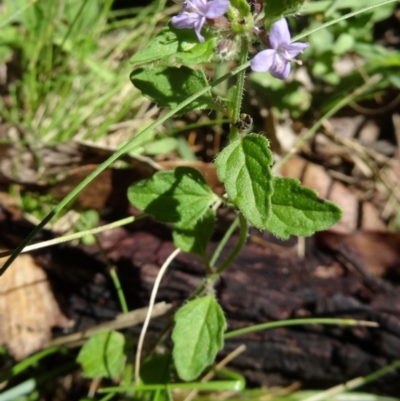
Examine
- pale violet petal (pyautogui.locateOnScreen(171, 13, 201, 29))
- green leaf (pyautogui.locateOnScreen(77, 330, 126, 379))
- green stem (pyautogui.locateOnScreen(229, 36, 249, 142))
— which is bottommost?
green leaf (pyautogui.locateOnScreen(77, 330, 126, 379))

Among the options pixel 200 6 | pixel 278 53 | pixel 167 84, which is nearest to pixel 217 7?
pixel 200 6

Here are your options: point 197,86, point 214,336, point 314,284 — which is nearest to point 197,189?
point 197,86

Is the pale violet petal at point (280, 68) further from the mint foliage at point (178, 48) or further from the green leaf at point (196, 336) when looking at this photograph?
the green leaf at point (196, 336)

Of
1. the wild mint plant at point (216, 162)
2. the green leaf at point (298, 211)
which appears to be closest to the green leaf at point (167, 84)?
the wild mint plant at point (216, 162)

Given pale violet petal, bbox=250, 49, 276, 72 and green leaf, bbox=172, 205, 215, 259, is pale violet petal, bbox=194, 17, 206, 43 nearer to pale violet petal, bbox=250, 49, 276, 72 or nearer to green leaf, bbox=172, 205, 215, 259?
pale violet petal, bbox=250, 49, 276, 72

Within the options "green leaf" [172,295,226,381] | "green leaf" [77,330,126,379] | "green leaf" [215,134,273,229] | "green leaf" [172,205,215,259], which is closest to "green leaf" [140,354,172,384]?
"green leaf" [77,330,126,379]

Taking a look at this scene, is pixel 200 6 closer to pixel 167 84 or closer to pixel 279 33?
pixel 279 33
